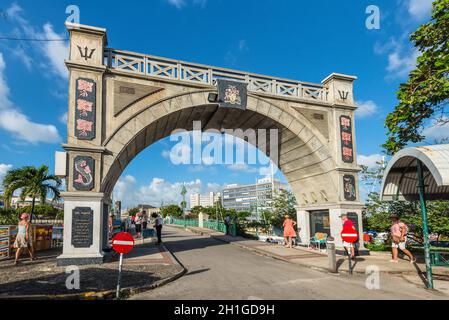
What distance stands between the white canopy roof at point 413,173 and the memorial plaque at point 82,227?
1005 centimetres

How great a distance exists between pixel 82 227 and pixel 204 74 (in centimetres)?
830

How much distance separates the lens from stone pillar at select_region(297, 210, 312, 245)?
1734cm

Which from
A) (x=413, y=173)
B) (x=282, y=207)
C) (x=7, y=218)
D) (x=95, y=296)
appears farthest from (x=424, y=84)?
(x=7, y=218)

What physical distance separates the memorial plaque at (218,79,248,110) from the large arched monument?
5cm

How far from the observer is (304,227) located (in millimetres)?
17531

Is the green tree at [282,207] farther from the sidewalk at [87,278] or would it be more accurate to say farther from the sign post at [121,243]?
the sign post at [121,243]

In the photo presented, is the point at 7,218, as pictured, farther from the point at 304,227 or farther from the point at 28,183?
the point at 304,227

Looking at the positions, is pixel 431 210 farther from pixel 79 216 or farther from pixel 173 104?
pixel 79 216

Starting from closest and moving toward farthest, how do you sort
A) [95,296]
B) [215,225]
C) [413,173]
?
[95,296] < [413,173] < [215,225]

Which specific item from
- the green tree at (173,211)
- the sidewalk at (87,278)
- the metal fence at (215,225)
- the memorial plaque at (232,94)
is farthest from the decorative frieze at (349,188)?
the green tree at (173,211)

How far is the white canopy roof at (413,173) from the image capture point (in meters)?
7.43

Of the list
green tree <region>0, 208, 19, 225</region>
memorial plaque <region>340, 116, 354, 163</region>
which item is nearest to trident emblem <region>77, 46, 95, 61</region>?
memorial plaque <region>340, 116, 354, 163</region>

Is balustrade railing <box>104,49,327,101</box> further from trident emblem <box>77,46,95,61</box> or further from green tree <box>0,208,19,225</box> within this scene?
green tree <box>0,208,19,225</box>
